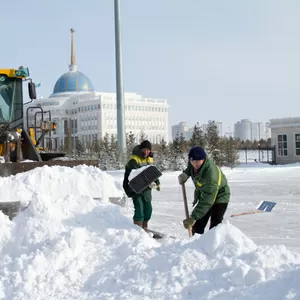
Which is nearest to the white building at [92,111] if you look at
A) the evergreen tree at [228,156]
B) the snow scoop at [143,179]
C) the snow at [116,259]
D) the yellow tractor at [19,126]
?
the evergreen tree at [228,156]

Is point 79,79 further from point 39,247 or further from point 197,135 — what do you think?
point 39,247

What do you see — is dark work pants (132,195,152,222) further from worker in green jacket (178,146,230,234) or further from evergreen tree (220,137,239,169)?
evergreen tree (220,137,239,169)

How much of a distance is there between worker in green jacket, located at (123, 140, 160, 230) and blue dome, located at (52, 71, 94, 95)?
76686mm

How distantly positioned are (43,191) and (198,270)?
11.6 feet

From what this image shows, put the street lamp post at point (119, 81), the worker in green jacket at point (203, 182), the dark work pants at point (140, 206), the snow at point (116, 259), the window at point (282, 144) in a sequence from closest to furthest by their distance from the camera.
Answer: the snow at point (116, 259) → the worker in green jacket at point (203, 182) → the dark work pants at point (140, 206) → the street lamp post at point (119, 81) → the window at point (282, 144)

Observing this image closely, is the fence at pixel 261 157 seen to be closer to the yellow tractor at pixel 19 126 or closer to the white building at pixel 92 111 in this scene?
the white building at pixel 92 111

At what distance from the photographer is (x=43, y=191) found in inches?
283

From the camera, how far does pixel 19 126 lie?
32.9 feet

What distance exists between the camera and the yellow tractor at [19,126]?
345 inches

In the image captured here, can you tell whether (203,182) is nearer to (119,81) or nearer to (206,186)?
(206,186)

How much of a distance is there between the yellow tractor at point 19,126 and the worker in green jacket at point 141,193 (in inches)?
63.7

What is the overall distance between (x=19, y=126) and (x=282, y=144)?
29.6 meters

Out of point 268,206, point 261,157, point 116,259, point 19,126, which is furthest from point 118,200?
point 261,157

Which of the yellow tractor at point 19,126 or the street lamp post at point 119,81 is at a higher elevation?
the street lamp post at point 119,81
